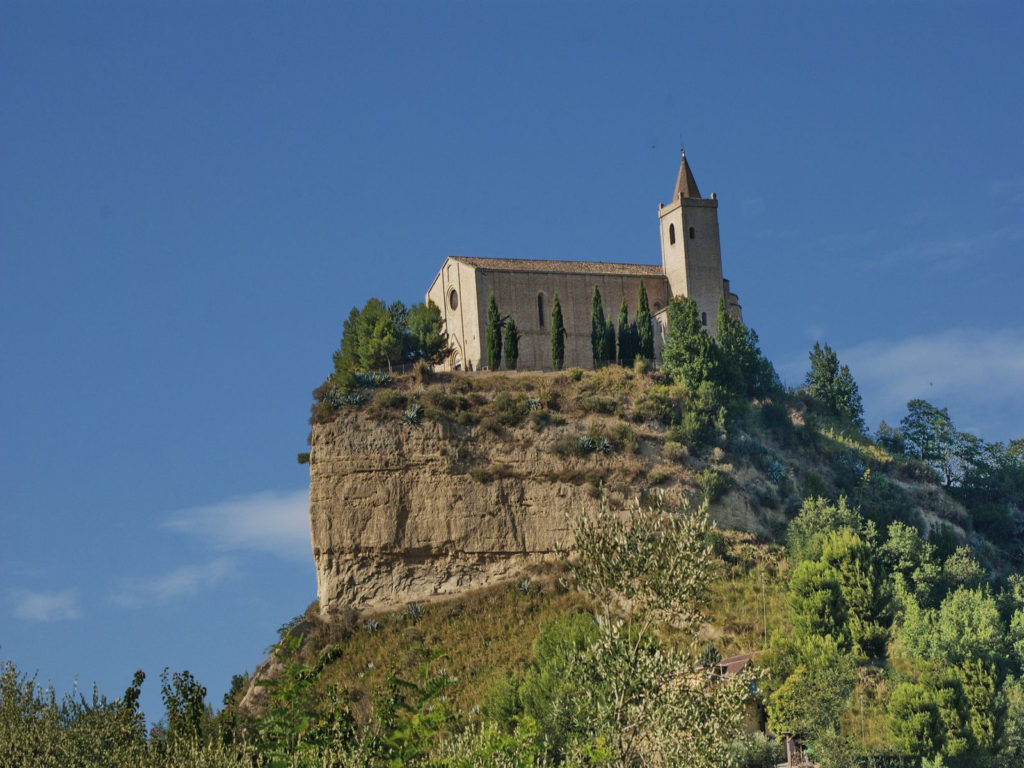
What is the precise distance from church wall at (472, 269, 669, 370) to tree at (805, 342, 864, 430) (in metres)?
9.31

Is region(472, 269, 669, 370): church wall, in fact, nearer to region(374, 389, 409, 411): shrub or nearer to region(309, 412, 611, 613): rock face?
region(374, 389, 409, 411): shrub

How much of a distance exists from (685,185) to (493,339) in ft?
50.4

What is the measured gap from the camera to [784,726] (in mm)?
47844

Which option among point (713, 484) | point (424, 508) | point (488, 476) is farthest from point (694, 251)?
point (424, 508)

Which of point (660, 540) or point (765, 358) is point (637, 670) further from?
point (765, 358)

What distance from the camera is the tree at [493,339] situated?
224 feet

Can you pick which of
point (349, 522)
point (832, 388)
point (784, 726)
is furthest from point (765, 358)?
point (784, 726)

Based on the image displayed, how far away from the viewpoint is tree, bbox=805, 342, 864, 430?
7562cm

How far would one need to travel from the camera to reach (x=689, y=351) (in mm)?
67312

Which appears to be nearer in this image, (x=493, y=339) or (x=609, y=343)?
(x=493, y=339)

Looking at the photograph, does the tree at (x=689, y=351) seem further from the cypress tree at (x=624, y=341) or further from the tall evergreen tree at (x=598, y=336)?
the tall evergreen tree at (x=598, y=336)

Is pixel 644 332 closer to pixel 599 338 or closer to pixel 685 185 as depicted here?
pixel 599 338

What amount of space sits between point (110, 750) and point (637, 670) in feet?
33.3

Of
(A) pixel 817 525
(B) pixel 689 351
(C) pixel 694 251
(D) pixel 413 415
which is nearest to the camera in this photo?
(A) pixel 817 525
